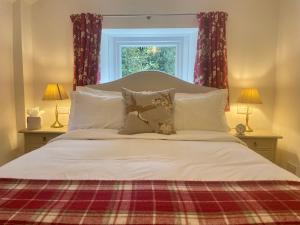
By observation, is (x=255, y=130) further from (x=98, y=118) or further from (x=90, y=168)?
(x=90, y=168)

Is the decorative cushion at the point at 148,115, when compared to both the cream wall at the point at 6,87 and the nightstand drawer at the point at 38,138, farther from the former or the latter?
the cream wall at the point at 6,87

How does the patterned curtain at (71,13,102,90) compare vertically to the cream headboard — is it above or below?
above

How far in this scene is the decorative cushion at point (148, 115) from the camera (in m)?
2.34

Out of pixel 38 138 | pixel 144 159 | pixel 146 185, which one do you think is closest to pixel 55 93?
pixel 38 138

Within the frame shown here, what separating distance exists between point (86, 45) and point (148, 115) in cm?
119

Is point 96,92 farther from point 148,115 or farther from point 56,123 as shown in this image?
point 148,115

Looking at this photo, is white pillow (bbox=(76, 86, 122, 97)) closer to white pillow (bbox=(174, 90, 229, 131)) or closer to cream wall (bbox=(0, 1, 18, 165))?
white pillow (bbox=(174, 90, 229, 131))

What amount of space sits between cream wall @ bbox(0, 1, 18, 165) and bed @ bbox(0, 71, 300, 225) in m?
1.08

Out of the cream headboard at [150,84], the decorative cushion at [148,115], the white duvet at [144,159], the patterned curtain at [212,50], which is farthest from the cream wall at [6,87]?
the patterned curtain at [212,50]


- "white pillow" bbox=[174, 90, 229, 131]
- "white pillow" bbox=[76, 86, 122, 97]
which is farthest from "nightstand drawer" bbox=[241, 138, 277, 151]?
"white pillow" bbox=[76, 86, 122, 97]

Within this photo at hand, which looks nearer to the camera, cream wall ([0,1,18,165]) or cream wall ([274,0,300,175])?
cream wall ([274,0,300,175])

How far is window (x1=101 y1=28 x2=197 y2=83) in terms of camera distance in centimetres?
330

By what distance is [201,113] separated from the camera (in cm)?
253

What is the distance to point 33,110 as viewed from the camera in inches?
116
